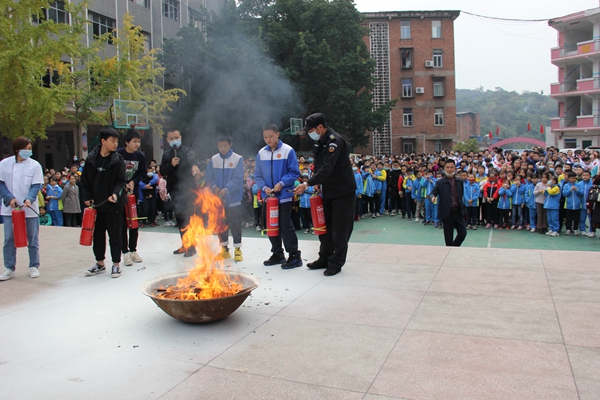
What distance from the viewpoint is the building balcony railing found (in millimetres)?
33781

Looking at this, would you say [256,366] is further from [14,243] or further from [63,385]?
[14,243]

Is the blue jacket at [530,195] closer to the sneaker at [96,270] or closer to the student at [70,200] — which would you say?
the sneaker at [96,270]

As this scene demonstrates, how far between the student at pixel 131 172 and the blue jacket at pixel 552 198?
364 inches

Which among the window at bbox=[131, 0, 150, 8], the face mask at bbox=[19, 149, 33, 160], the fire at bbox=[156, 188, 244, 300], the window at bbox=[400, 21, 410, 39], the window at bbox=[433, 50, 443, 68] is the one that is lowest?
the fire at bbox=[156, 188, 244, 300]

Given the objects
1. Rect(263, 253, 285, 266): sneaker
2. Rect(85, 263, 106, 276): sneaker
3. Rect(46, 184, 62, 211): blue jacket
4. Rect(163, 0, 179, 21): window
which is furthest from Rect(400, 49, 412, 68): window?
Rect(85, 263, 106, 276): sneaker

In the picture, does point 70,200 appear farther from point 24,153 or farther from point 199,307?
point 199,307

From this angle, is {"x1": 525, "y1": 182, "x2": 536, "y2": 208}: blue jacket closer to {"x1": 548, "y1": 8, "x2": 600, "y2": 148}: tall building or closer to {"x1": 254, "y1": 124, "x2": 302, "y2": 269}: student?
{"x1": 254, "y1": 124, "x2": 302, "y2": 269}: student

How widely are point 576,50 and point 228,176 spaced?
124 feet

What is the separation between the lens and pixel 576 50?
118ft

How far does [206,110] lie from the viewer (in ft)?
89.7

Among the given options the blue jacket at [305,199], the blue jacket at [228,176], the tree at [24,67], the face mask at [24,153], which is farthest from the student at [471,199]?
the tree at [24,67]

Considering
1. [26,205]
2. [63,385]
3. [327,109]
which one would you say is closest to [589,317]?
[63,385]

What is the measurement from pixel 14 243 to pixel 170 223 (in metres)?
8.62

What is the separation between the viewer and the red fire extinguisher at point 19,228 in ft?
18.5
